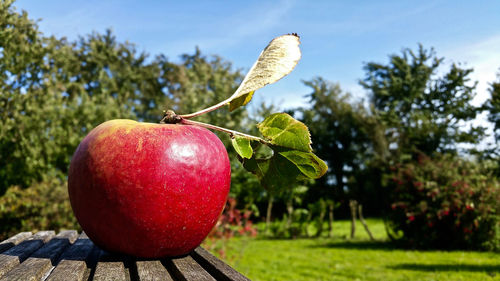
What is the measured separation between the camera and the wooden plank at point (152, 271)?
4.81 feet

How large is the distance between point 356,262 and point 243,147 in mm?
7264

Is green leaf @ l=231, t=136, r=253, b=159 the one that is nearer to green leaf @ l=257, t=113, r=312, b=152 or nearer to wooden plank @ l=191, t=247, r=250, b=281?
green leaf @ l=257, t=113, r=312, b=152

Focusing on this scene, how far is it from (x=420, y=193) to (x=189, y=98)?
20.5 feet

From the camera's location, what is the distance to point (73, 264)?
5.52 feet

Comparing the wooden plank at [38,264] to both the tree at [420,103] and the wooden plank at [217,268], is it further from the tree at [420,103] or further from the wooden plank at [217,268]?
the tree at [420,103]

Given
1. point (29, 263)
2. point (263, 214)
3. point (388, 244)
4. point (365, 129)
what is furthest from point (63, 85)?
point (29, 263)

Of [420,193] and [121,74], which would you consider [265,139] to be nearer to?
[420,193]

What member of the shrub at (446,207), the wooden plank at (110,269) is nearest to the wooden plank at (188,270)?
the wooden plank at (110,269)

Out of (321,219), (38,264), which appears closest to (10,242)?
(38,264)

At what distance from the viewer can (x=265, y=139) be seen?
1.93m

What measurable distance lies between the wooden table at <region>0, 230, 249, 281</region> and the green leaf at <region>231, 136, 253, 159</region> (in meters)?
0.45

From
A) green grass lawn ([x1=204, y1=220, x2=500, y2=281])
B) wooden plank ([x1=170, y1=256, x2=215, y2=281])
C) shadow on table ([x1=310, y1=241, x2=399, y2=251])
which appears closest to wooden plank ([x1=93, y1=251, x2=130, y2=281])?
wooden plank ([x1=170, y1=256, x2=215, y2=281])

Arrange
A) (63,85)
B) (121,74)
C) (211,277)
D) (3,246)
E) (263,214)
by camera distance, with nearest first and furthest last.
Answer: (211,277)
(3,246)
(63,85)
(263,214)
(121,74)

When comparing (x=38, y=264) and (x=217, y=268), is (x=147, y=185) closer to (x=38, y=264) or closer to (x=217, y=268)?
(x=217, y=268)
